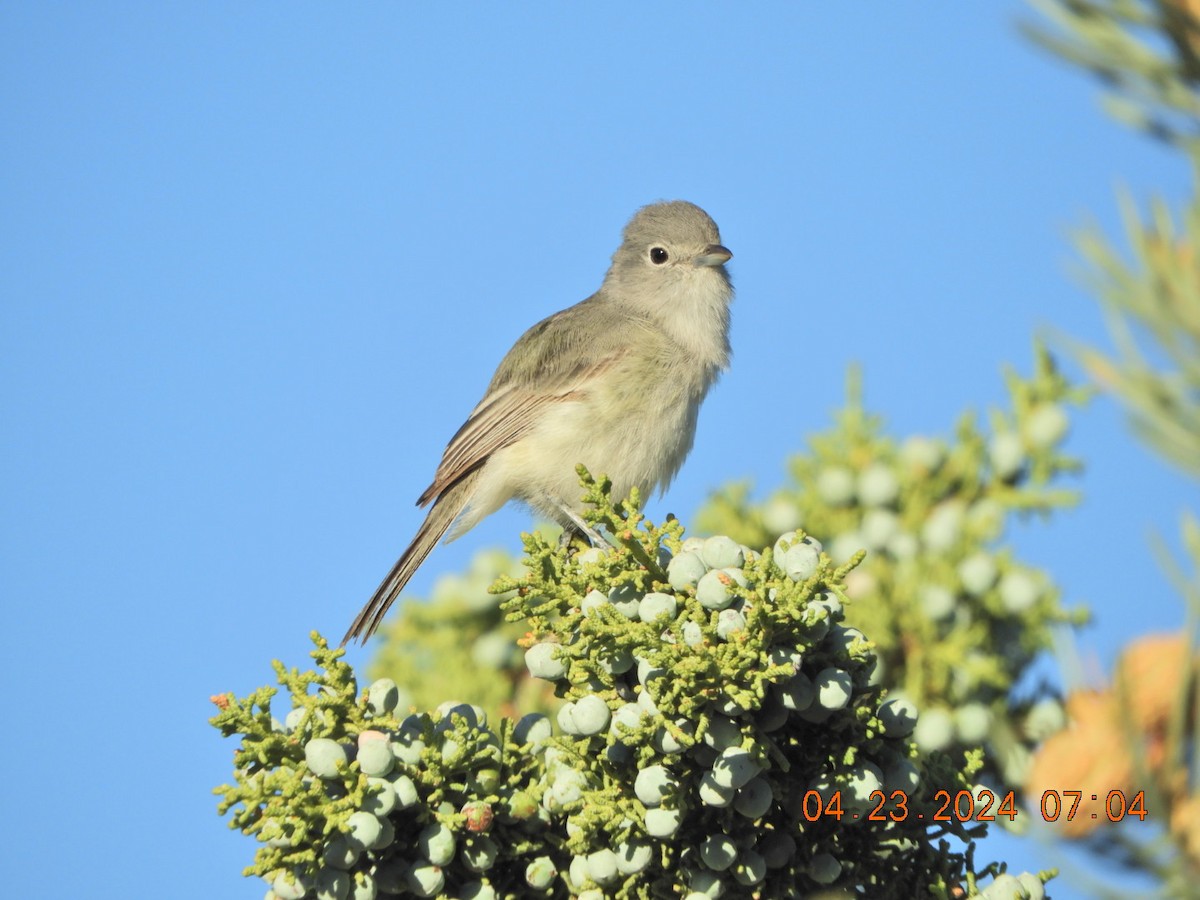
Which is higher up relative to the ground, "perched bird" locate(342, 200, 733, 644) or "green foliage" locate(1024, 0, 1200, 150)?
"perched bird" locate(342, 200, 733, 644)

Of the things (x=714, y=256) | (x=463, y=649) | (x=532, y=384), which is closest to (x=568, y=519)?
(x=532, y=384)

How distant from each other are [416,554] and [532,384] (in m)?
1.16

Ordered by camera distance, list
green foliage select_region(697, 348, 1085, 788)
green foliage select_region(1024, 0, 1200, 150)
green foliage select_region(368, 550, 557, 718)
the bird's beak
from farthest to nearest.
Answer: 1. the bird's beak
2. green foliage select_region(368, 550, 557, 718)
3. green foliage select_region(697, 348, 1085, 788)
4. green foliage select_region(1024, 0, 1200, 150)

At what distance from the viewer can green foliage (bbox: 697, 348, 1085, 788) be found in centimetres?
416

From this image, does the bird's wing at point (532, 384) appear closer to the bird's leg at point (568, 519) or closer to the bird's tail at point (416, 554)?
the bird's tail at point (416, 554)

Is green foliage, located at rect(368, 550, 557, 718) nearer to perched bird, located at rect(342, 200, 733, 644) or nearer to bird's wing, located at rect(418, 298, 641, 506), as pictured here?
perched bird, located at rect(342, 200, 733, 644)

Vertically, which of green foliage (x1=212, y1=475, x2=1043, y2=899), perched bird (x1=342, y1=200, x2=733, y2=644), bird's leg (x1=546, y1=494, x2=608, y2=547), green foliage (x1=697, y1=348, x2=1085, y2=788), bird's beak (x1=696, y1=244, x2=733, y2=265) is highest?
bird's beak (x1=696, y1=244, x2=733, y2=265)

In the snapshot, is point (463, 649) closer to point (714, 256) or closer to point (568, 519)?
point (568, 519)

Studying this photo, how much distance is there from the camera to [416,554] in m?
5.69

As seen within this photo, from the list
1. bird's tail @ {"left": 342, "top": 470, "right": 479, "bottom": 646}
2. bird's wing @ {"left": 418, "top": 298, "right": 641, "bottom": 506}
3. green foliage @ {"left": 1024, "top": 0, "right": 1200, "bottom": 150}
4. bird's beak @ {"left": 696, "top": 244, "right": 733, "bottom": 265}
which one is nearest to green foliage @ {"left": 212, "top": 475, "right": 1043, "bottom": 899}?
green foliage @ {"left": 1024, "top": 0, "right": 1200, "bottom": 150}

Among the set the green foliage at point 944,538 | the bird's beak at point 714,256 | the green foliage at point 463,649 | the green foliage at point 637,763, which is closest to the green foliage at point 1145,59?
the green foliage at point 637,763

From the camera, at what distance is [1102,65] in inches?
78.0

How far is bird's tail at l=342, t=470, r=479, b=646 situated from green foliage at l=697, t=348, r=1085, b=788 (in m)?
1.57

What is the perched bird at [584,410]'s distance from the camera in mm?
5734
